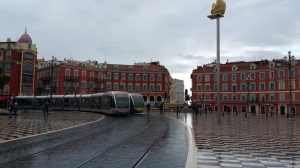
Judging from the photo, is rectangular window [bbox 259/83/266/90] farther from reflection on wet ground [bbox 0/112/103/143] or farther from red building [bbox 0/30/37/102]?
red building [bbox 0/30/37/102]

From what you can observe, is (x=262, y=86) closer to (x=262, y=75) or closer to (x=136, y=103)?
(x=262, y=75)

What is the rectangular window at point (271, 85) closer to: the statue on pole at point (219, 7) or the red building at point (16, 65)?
the statue on pole at point (219, 7)

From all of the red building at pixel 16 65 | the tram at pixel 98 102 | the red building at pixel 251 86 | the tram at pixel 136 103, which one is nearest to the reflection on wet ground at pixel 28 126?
the tram at pixel 98 102

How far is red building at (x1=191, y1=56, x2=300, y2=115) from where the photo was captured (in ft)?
201

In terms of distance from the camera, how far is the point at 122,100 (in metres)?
31.4

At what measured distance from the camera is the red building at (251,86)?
201 feet

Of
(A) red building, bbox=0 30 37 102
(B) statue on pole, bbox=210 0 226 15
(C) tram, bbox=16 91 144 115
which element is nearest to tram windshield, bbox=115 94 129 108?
(C) tram, bbox=16 91 144 115

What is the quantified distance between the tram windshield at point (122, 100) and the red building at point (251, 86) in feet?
114

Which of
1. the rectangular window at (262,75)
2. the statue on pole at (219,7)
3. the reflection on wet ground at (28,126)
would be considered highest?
the statue on pole at (219,7)

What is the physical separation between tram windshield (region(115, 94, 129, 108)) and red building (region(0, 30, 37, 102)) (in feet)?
123

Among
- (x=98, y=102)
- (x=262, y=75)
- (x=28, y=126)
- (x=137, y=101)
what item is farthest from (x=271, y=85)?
(x=28, y=126)

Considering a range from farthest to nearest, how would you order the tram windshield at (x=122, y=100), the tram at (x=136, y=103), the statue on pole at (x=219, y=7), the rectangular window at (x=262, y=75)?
the rectangular window at (x=262, y=75) → the tram at (x=136, y=103) → the tram windshield at (x=122, y=100) → the statue on pole at (x=219, y=7)

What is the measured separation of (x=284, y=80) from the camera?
61406mm

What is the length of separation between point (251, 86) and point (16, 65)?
54.7 metres
